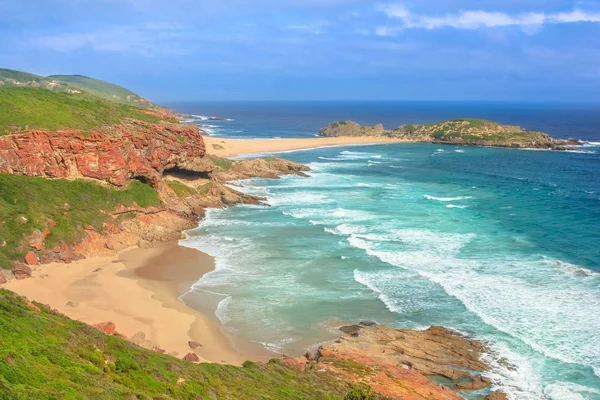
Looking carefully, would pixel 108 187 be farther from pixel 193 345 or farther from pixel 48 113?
pixel 193 345

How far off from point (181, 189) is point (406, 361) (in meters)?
35.8

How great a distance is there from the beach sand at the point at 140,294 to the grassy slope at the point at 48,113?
13.2m

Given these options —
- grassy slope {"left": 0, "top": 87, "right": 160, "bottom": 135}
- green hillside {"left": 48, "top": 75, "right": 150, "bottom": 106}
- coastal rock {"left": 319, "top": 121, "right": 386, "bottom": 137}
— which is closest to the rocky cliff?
grassy slope {"left": 0, "top": 87, "right": 160, "bottom": 135}

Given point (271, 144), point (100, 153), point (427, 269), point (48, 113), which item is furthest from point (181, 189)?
point (271, 144)

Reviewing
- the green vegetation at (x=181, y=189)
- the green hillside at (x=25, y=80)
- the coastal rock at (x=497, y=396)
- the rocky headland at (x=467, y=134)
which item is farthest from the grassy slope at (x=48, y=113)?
the rocky headland at (x=467, y=134)

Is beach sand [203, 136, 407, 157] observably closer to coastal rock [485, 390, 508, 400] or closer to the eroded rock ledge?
the eroded rock ledge

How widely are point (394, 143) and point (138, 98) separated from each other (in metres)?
87.3

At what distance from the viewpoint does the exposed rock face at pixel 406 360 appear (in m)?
23.3

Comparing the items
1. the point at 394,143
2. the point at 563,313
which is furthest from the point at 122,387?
the point at 394,143

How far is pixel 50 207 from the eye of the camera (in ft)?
130

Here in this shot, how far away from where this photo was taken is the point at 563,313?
99.0 feet

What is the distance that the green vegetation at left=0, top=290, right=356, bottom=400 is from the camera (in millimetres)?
15307

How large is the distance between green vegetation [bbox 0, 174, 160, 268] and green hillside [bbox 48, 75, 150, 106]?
117805mm

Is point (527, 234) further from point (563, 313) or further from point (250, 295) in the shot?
point (250, 295)
